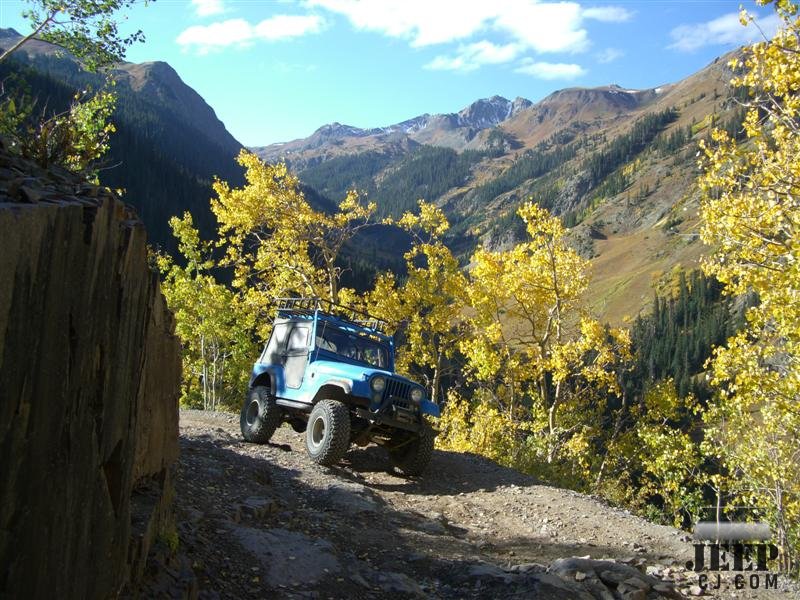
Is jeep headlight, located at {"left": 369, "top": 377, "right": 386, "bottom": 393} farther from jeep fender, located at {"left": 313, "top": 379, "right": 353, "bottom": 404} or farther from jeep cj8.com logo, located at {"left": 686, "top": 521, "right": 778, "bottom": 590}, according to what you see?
jeep cj8.com logo, located at {"left": 686, "top": 521, "right": 778, "bottom": 590}

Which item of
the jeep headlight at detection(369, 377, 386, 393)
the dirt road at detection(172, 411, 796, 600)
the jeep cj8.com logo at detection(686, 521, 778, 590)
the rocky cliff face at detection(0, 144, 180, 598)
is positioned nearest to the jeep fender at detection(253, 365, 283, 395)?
the dirt road at detection(172, 411, 796, 600)

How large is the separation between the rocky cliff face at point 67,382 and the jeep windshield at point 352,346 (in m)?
8.19

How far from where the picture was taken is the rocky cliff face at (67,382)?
2074 millimetres

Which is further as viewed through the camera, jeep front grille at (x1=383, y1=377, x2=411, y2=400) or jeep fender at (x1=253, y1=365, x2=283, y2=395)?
jeep fender at (x1=253, y1=365, x2=283, y2=395)

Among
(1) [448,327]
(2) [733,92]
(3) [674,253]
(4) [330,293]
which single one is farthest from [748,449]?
(3) [674,253]

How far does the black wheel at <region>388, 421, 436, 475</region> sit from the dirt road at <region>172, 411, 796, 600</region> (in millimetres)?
248

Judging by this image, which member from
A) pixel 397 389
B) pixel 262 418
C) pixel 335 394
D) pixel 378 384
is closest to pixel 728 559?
pixel 397 389

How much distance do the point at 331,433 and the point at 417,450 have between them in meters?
1.81

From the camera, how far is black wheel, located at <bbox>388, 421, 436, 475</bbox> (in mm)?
11117

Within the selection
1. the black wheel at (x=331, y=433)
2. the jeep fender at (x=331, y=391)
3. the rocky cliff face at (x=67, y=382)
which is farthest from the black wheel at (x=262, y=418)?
the rocky cliff face at (x=67, y=382)

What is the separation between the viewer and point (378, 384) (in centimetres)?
1066

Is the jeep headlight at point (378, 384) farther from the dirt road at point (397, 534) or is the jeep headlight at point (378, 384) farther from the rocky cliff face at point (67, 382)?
the rocky cliff face at point (67, 382)

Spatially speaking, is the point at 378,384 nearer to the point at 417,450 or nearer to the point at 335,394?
the point at 335,394

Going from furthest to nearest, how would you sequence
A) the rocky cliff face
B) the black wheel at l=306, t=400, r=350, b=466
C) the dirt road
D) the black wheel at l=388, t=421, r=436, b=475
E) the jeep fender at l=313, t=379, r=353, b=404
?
the black wheel at l=388, t=421, r=436, b=475 < the jeep fender at l=313, t=379, r=353, b=404 < the black wheel at l=306, t=400, r=350, b=466 < the dirt road < the rocky cliff face
